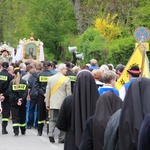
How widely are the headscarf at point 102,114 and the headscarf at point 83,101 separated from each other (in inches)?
45.1

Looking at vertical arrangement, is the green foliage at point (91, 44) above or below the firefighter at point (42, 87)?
above

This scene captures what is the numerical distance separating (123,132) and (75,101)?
236cm

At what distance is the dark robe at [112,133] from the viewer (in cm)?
681

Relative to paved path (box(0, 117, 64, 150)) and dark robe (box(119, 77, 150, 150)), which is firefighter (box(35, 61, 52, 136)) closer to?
paved path (box(0, 117, 64, 150))

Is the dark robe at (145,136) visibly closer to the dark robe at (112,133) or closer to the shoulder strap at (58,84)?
the dark robe at (112,133)

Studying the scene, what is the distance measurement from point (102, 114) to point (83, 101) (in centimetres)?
127

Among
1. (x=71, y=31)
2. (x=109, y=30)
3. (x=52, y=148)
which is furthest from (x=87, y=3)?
(x=52, y=148)

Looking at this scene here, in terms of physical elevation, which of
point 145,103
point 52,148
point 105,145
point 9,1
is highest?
point 9,1

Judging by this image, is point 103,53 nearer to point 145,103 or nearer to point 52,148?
point 52,148

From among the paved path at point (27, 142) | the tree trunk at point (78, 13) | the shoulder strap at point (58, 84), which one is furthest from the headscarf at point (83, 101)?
the tree trunk at point (78, 13)

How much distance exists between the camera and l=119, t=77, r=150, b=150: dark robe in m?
6.35

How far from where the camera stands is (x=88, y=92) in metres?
8.70

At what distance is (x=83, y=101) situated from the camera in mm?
8727

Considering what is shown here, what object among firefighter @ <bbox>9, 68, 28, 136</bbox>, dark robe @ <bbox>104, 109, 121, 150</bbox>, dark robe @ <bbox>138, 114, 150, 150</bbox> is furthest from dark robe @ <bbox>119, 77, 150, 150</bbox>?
firefighter @ <bbox>9, 68, 28, 136</bbox>
